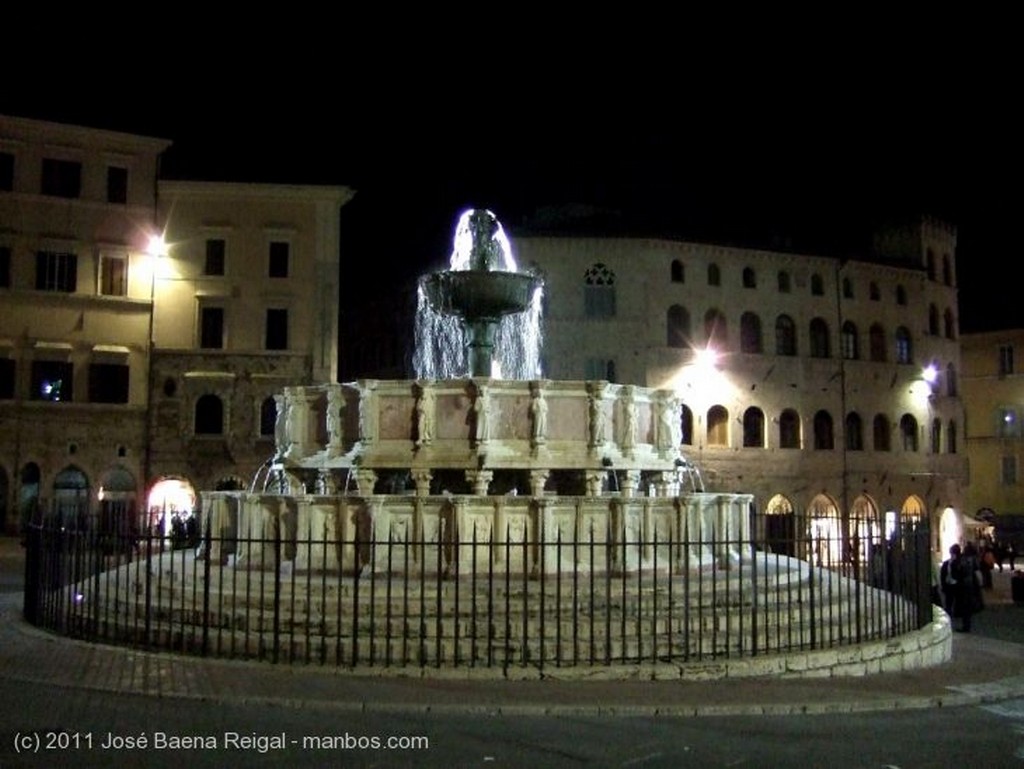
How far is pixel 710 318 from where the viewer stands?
46.1 m

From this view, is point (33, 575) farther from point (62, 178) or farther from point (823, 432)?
point (823, 432)

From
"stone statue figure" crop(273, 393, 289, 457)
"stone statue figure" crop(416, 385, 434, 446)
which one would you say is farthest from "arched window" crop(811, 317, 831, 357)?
"stone statue figure" crop(416, 385, 434, 446)

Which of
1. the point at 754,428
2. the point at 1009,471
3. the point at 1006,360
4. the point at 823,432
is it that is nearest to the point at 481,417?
the point at 754,428

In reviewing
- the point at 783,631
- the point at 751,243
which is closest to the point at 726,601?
the point at 783,631

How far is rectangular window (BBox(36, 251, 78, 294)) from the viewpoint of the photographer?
39844mm

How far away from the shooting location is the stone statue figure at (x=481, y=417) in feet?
47.6

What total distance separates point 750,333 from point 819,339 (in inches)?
147

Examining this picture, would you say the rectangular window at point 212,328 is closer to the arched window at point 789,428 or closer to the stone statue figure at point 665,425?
the arched window at point 789,428

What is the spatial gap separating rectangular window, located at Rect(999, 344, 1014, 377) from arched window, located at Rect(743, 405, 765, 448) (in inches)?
781

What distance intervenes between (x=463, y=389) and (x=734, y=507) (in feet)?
12.8

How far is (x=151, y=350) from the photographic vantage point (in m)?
41.2

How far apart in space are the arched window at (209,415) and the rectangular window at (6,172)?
1013 cm

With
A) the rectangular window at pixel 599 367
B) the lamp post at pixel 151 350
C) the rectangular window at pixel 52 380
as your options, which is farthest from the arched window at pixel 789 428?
the rectangular window at pixel 52 380

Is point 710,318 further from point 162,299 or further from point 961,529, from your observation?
point 162,299
